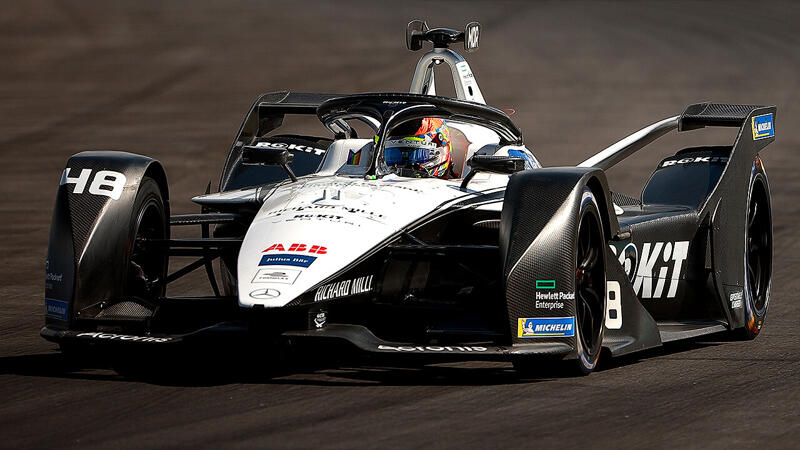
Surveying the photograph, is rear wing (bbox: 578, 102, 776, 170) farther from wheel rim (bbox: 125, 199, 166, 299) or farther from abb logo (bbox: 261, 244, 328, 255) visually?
abb logo (bbox: 261, 244, 328, 255)

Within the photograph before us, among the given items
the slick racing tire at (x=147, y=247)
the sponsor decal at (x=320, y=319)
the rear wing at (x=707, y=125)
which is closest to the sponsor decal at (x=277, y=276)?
the sponsor decal at (x=320, y=319)

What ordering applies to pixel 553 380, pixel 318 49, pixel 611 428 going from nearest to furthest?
pixel 611 428
pixel 553 380
pixel 318 49

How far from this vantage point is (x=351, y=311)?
29.1 ft

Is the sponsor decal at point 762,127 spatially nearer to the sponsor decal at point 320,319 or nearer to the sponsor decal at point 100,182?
the sponsor decal at point 320,319

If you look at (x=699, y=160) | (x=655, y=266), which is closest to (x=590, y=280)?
(x=655, y=266)

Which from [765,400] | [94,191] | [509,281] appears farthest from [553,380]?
[94,191]

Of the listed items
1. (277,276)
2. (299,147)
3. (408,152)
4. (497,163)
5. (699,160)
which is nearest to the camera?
(277,276)

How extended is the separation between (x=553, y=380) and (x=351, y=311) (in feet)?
4.28

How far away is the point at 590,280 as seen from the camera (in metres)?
8.95

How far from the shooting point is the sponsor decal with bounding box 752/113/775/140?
37.9 feet

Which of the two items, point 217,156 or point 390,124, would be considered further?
Result: point 217,156

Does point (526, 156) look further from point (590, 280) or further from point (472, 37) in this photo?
point (590, 280)

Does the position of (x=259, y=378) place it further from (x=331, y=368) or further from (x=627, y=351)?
(x=627, y=351)

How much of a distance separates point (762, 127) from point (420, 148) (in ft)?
10.5
